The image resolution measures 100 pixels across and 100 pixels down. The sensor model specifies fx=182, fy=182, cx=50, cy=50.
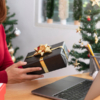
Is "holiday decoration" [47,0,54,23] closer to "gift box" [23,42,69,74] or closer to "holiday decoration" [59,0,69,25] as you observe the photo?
"holiday decoration" [59,0,69,25]

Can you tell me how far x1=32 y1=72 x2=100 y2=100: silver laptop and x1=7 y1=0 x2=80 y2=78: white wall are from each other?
4.71ft

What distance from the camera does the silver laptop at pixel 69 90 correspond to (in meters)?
0.62

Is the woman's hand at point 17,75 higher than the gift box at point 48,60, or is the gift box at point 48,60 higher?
the gift box at point 48,60

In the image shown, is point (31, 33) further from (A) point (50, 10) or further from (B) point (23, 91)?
(B) point (23, 91)

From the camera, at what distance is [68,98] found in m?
0.78

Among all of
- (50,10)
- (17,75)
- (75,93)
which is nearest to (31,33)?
(50,10)

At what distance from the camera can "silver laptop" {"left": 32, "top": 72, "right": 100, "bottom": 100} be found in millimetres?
620

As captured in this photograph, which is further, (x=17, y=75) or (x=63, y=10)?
(x=63, y=10)

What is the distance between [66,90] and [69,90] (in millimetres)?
15

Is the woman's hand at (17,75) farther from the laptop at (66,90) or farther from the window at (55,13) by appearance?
the window at (55,13)

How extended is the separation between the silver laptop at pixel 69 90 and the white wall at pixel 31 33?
144 centimetres

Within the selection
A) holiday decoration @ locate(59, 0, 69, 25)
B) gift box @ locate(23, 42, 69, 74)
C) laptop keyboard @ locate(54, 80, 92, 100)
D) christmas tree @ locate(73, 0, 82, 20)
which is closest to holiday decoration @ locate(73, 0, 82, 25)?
christmas tree @ locate(73, 0, 82, 20)

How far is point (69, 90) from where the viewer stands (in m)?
0.88

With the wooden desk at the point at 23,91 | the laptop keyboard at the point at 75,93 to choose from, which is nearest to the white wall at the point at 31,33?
the wooden desk at the point at 23,91
